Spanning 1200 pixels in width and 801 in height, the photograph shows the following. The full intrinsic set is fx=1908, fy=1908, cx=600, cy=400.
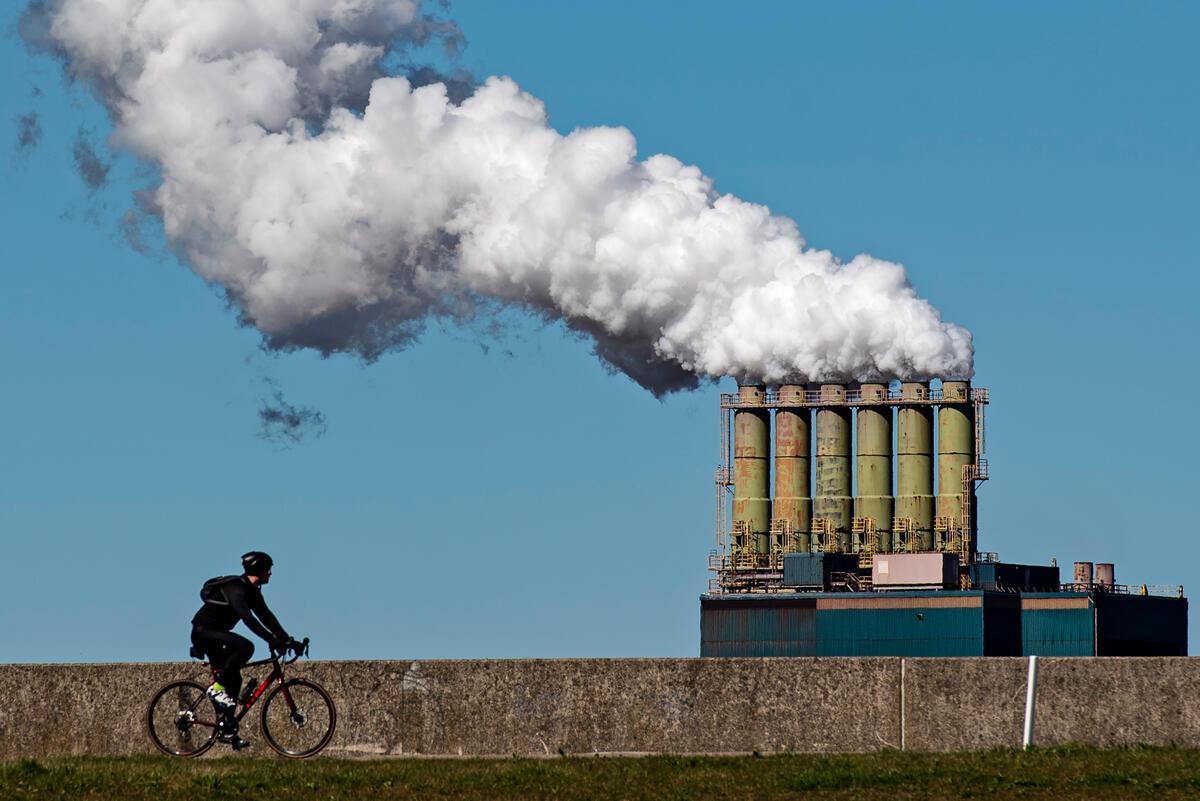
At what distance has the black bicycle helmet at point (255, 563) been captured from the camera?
17203 millimetres

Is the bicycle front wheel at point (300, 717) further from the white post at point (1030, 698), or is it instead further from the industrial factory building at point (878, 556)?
the industrial factory building at point (878, 556)

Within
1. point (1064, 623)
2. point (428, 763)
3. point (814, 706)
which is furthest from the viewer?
point (1064, 623)

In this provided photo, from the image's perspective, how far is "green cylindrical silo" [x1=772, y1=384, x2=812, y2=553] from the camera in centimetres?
9650

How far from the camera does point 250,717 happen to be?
61.3 feet

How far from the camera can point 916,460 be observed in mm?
96062

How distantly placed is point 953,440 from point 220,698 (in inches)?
3210

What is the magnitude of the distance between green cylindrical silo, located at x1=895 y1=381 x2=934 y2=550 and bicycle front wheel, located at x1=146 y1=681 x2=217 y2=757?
79.3m

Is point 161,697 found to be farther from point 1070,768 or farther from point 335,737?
point 1070,768

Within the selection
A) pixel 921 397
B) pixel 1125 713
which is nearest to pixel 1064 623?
pixel 921 397

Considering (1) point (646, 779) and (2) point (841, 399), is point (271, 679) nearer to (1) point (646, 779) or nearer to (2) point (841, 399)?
(1) point (646, 779)

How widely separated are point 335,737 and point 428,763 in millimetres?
2010

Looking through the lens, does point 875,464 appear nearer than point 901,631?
No

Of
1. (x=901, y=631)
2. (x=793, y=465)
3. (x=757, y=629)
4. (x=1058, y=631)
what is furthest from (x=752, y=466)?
(x=1058, y=631)

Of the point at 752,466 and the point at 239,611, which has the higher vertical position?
the point at 752,466
